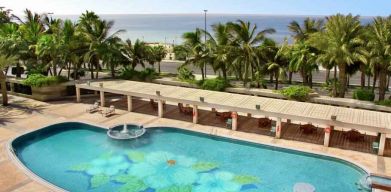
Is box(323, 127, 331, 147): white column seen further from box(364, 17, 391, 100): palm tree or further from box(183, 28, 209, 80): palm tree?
box(183, 28, 209, 80): palm tree

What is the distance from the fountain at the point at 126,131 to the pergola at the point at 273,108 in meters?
2.76

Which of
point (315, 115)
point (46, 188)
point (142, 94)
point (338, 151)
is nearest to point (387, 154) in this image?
point (338, 151)

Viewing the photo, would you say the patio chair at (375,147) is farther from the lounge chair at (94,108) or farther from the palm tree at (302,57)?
the lounge chair at (94,108)

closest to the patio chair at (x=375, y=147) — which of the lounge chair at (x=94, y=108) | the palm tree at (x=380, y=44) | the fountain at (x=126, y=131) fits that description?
the palm tree at (x=380, y=44)

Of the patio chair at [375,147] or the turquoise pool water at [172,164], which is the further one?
the patio chair at [375,147]

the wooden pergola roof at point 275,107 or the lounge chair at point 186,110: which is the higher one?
the wooden pergola roof at point 275,107

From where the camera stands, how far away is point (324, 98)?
87.1 feet

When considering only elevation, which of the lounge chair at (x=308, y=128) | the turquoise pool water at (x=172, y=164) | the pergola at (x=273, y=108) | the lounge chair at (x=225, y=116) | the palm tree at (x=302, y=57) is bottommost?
the turquoise pool water at (x=172, y=164)

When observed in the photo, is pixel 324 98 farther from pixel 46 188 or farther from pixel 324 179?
pixel 46 188

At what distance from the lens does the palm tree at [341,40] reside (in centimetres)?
2520

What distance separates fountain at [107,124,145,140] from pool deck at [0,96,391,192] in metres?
0.90

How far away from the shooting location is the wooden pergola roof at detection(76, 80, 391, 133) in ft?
67.9

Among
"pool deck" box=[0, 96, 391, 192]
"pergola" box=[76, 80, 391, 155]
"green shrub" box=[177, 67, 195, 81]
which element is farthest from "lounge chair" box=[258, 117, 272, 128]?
"green shrub" box=[177, 67, 195, 81]

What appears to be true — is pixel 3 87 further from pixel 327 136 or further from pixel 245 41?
pixel 327 136
